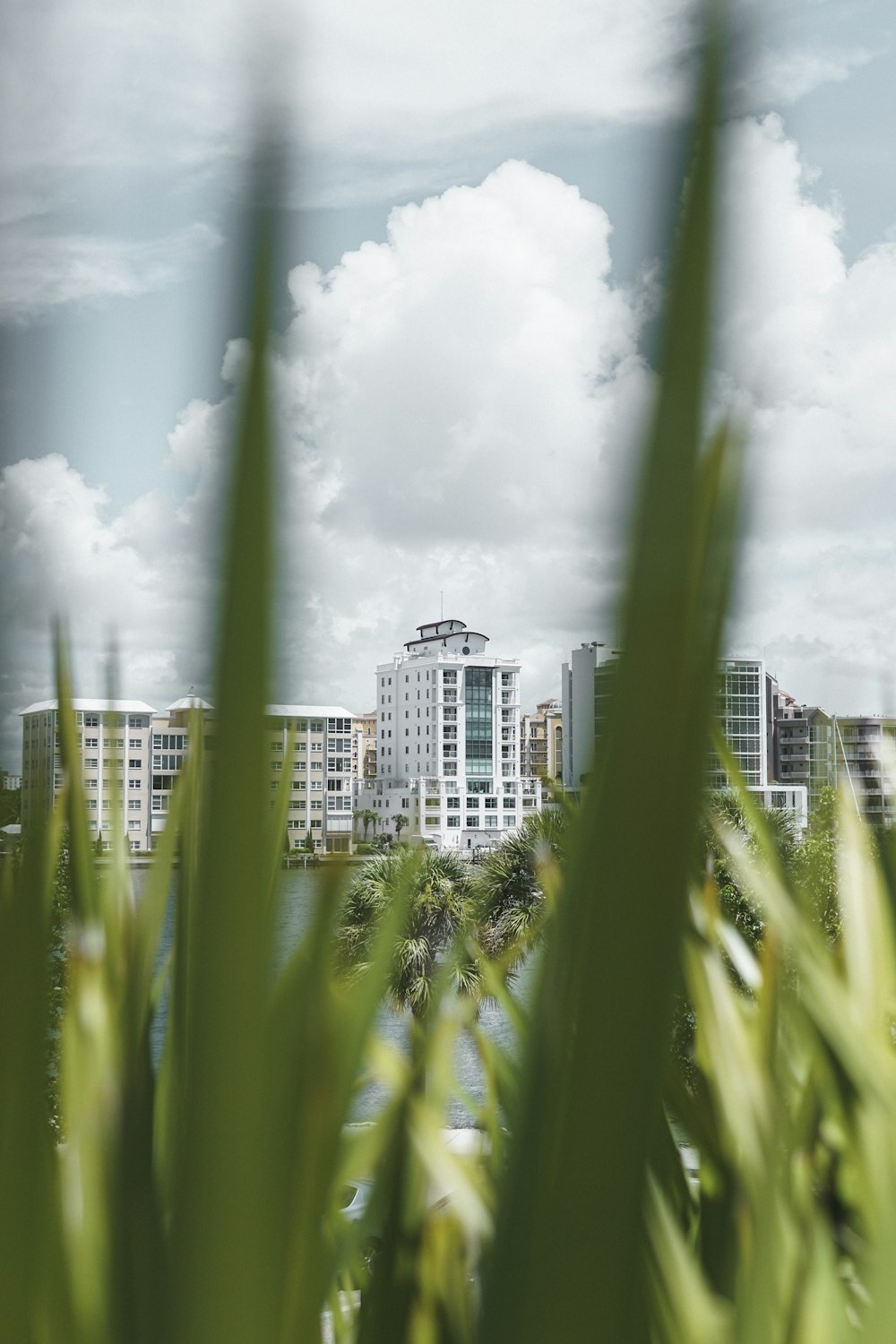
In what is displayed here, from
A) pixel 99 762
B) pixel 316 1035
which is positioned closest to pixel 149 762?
pixel 99 762

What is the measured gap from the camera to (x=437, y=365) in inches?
12.3

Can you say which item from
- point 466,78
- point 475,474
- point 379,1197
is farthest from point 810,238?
point 475,474

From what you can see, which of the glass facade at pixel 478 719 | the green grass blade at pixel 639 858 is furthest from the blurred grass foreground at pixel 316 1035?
the glass facade at pixel 478 719

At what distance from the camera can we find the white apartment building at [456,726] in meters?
26.8

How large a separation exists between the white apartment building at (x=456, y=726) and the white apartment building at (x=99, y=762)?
2559cm

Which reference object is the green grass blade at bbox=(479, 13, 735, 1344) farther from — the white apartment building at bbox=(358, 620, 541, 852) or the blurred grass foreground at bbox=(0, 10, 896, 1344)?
the white apartment building at bbox=(358, 620, 541, 852)

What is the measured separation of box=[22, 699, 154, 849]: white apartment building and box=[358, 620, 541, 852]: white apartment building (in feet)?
84.0

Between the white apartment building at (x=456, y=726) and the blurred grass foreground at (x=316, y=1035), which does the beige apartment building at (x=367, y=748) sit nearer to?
the white apartment building at (x=456, y=726)

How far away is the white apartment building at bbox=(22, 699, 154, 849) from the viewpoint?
0.32 ft

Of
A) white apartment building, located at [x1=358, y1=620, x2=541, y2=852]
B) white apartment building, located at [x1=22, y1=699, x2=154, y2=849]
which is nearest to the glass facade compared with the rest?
white apartment building, located at [x1=358, y1=620, x2=541, y2=852]

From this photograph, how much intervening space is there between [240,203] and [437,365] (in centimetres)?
25

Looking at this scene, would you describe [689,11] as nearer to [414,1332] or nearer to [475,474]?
[414,1332]

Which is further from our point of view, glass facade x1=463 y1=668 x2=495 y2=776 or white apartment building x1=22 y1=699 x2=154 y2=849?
glass facade x1=463 y1=668 x2=495 y2=776

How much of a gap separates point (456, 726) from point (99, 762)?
27.1 m
